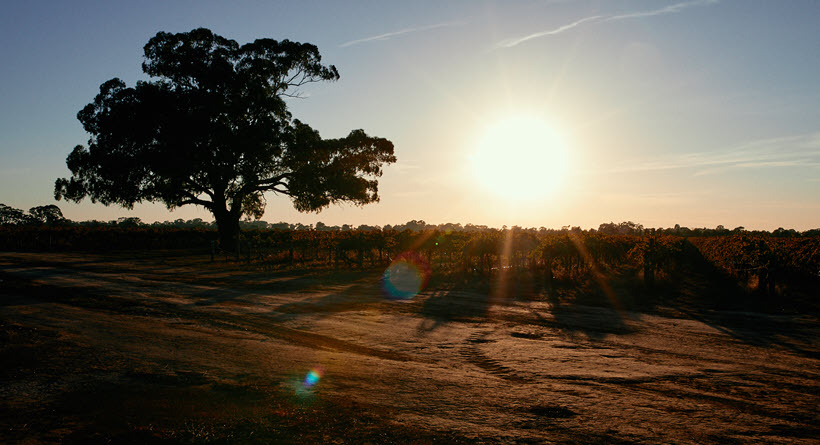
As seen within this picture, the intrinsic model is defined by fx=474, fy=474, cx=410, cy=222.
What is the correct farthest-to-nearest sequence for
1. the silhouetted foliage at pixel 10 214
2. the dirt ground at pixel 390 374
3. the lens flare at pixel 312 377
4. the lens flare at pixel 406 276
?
the silhouetted foliage at pixel 10 214 < the lens flare at pixel 406 276 < the lens flare at pixel 312 377 < the dirt ground at pixel 390 374

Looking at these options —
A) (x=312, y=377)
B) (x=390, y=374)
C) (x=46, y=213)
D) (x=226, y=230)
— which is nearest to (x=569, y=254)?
(x=390, y=374)

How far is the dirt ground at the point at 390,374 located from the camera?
17.4 ft

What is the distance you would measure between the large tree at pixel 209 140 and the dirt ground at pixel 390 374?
2132 centimetres

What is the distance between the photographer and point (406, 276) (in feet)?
87.6

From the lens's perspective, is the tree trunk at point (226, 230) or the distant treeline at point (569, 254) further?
the tree trunk at point (226, 230)

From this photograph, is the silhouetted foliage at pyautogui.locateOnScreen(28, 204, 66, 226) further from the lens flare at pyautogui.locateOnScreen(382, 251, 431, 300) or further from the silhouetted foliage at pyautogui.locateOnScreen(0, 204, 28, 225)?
the lens flare at pyautogui.locateOnScreen(382, 251, 431, 300)

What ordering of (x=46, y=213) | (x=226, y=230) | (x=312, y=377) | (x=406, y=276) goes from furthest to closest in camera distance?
(x=46, y=213), (x=226, y=230), (x=406, y=276), (x=312, y=377)

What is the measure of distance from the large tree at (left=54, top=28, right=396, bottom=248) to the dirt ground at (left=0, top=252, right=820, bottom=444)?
2132 centimetres

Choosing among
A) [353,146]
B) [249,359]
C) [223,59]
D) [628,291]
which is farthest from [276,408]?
[223,59]

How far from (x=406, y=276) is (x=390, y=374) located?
19005 millimetres

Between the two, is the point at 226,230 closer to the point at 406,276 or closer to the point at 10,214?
the point at 406,276

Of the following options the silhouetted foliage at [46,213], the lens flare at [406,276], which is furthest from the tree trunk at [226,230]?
the silhouetted foliage at [46,213]

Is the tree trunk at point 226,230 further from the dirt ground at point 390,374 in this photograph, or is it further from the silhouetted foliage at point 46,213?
the silhouetted foliage at point 46,213

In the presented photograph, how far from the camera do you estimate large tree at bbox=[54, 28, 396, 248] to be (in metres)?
33.8
